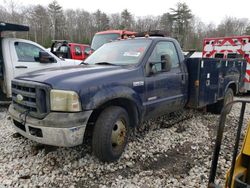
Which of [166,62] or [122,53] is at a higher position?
[122,53]

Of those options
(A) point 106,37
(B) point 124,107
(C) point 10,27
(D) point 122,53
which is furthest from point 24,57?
(A) point 106,37

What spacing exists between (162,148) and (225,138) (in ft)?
4.49

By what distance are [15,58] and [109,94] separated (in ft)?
11.9

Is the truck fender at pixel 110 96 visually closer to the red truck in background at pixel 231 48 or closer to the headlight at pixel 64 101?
the headlight at pixel 64 101

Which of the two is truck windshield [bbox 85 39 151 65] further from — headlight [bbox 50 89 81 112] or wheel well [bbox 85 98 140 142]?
headlight [bbox 50 89 81 112]

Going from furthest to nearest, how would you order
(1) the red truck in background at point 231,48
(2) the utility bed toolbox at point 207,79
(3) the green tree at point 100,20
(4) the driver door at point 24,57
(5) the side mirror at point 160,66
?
(3) the green tree at point 100,20 < (1) the red truck in background at point 231,48 < (4) the driver door at point 24,57 < (2) the utility bed toolbox at point 207,79 < (5) the side mirror at point 160,66

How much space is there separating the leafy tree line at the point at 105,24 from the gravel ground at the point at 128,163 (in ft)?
128

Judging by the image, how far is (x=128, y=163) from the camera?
3.09 metres

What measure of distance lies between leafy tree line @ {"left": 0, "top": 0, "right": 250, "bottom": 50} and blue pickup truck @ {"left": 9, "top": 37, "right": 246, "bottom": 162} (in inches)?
1510

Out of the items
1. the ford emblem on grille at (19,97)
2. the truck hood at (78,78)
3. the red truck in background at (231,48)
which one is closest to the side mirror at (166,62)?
the truck hood at (78,78)

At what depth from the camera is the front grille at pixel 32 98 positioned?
2.60m

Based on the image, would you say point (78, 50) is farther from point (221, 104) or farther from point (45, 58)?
point (221, 104)

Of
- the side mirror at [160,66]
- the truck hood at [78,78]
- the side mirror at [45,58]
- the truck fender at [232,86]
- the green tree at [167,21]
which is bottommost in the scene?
the truck fender at [232,86]

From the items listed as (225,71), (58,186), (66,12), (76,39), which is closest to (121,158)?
(58,186)
